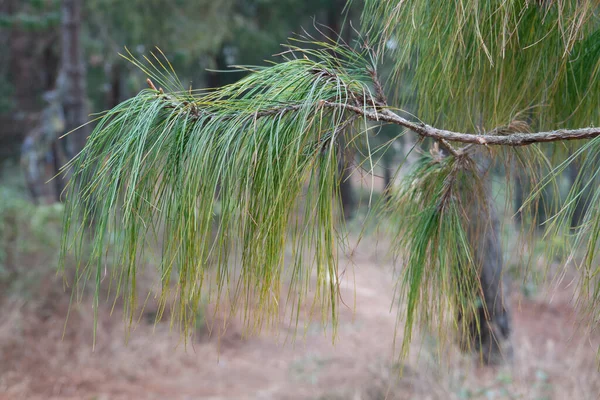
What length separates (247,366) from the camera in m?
5.41

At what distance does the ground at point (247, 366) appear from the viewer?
3725mm

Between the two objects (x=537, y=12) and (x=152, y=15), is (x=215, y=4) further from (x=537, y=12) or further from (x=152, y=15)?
(x=537, y=12)

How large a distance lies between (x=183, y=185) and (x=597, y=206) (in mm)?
840

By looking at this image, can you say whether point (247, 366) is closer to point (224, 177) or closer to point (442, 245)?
point (442, 245)

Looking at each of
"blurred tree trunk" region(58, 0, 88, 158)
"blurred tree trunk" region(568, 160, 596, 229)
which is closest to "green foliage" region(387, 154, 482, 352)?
"blurred tree trunk" region(568, 160, 596, 229)

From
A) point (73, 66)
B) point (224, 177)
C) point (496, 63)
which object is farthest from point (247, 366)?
point (224, 177)

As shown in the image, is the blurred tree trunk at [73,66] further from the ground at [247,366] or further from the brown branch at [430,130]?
the brown branch at [430,130]

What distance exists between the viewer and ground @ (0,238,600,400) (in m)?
3.72

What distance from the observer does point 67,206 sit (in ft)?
3.75

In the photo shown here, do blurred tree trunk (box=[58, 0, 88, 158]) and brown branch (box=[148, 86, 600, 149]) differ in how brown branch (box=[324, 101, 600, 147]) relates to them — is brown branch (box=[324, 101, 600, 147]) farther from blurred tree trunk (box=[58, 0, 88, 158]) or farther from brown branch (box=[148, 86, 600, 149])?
blurred tree trunk (box=[58, 0, 88, 158])

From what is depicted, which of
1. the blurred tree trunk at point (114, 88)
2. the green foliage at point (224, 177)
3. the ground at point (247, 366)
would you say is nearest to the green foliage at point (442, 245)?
the green foliage at point (224, 177)

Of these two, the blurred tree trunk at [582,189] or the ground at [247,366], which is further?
the ground at [247,366]

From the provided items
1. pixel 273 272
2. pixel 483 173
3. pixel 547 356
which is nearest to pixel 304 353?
pixel 547 356

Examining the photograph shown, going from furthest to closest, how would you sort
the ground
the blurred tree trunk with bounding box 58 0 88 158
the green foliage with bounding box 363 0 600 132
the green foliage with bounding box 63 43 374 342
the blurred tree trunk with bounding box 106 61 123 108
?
1. the blurred tree trunk with bounding box 106 61 123 108
2. the blurred tree trunk with bounding box 58 0 88 158
3. the ground
4. the green foliage with bounding box 363 0 600 132
5. the green foliage with bounding box 63 43 374 342
